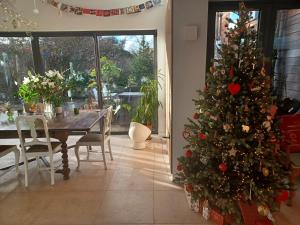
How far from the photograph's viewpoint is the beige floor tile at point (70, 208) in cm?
234

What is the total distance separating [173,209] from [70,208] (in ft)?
3.62

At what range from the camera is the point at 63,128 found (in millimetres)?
2922

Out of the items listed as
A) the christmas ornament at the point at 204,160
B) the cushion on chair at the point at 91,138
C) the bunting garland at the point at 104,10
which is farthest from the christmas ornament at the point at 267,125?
the bunting garland at the point at 104,10

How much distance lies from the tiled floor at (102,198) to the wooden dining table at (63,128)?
0.37 meters

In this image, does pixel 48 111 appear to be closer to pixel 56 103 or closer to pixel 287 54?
pixel 56 103

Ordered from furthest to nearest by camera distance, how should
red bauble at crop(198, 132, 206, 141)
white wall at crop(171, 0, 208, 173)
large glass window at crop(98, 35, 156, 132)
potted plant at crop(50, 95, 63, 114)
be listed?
large glass window at crop(98, 35, 156, 132)
potted plant at crop(50, 95, 63, 114)
white wall at crop(171, 0, 208, 173)
red bauble at crop(198, 132, 206, 141)

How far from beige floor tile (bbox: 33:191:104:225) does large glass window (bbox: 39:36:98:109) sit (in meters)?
2.26

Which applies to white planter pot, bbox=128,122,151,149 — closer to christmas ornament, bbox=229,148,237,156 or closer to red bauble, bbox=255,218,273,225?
christmas ornament, bbox=229,148,237,156

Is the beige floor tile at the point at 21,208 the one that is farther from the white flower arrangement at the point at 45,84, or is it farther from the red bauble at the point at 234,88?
the red bauble at the point at 234,88

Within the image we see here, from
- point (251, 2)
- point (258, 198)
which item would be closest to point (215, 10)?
point (251, 2)

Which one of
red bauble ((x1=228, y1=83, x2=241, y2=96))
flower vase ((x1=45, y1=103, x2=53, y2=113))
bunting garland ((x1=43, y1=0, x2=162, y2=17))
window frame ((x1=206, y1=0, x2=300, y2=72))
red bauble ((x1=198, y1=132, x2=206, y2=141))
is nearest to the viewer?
red bauble ((x1=228, y1=83, x2=241, y2=96))

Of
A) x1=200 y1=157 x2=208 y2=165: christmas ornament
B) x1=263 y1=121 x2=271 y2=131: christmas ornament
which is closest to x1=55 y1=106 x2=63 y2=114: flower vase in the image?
x1=200 y1=157 x2=208 y2=165: christmas ornament

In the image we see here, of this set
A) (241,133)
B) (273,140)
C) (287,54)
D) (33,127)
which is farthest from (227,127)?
(33,127)

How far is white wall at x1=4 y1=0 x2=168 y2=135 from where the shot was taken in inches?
174
